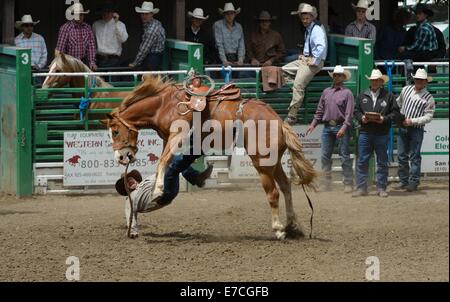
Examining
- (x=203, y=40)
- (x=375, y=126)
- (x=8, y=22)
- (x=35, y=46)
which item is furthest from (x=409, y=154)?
(x=8, y=22)

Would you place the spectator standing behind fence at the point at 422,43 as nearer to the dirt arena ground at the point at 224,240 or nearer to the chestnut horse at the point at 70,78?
the dirt arena ground at the point at 224,240

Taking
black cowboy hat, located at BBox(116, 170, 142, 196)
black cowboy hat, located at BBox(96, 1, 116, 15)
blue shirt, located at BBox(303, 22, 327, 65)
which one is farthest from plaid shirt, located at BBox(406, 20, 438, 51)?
black cowboy hat, located at BBox(116, 170, 142, 196)

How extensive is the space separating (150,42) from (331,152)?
9.32 ft

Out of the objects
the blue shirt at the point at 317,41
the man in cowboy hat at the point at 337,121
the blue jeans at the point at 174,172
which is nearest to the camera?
the blue jeans at the point at 174,172

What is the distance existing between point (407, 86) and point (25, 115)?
4.80 m

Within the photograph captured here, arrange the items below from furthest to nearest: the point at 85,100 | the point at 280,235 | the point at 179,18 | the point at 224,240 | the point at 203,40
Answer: the point at 203,40
the point at 179,18
the point at 85,100
the point at 224,240
the point at 280,235

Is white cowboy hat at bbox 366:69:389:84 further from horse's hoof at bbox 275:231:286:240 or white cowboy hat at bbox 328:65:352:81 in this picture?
horse's hoof at bbox 275:231:286:240

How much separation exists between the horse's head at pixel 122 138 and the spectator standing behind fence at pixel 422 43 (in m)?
5.97

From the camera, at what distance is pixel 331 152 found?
47.3ft

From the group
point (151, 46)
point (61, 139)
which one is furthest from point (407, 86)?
point (61, 139)

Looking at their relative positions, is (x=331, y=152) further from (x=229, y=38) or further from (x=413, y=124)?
(x=229, y=38)

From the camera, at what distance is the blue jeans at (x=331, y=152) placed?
563 inches

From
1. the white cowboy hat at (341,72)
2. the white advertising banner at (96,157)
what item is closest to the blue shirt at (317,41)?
the white cowboy hat at (341,72)
